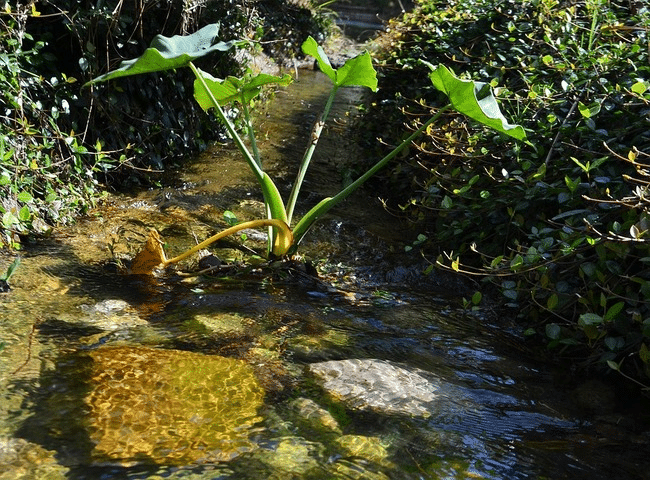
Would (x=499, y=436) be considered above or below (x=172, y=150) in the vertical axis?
below

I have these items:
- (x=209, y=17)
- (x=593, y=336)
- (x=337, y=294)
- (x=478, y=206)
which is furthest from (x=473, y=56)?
(x=593, y=336)

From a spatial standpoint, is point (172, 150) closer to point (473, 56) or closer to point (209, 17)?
point (209, 17)

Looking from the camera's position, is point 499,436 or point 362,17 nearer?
point 499,436

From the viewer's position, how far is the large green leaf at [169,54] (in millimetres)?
2922

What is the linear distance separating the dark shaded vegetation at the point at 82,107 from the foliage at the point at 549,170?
1.63 m

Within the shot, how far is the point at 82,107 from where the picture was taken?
4113 millimetres

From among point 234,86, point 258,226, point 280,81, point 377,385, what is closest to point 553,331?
point 377,385

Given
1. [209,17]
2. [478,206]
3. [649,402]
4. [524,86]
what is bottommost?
[649,402]

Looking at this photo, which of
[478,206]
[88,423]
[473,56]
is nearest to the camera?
[88,423]

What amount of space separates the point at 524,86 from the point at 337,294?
2.00 m

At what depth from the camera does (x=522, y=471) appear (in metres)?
1.89

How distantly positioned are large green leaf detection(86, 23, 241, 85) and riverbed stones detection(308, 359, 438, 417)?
1.50 metres

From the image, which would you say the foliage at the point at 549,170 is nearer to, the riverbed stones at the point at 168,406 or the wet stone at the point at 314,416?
the wet stone at the point at 314,416

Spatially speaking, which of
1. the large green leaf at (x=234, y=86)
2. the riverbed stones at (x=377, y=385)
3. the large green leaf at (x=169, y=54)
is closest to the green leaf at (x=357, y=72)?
the large green leaf at (x=234, y=86)
